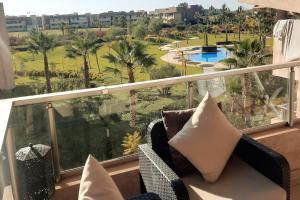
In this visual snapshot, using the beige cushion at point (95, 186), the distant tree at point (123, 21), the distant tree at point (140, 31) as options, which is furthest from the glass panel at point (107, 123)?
the distant tree at point (123, 21)

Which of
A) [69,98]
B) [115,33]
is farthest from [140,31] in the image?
[69,98]

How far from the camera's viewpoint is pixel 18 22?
84.1 ft

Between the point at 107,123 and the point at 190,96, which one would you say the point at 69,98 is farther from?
the point at 190,96

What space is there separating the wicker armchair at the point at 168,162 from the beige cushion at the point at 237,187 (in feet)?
0.20

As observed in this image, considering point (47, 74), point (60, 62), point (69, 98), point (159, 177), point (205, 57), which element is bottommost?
point (47, 74)

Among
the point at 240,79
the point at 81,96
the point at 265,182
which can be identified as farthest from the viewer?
the point at 240,79

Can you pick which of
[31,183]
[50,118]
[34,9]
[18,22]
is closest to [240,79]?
[50,118]

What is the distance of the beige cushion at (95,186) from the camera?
157 centimetres

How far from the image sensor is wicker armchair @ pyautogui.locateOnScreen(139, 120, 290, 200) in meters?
2.27

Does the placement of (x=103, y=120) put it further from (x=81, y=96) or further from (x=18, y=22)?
(x=18, y=22)

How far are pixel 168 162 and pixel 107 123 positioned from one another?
82cm

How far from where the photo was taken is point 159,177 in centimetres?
238

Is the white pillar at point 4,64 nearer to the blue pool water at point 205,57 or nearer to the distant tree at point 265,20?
the distant tree at point 265,20

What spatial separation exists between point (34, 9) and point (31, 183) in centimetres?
2903
